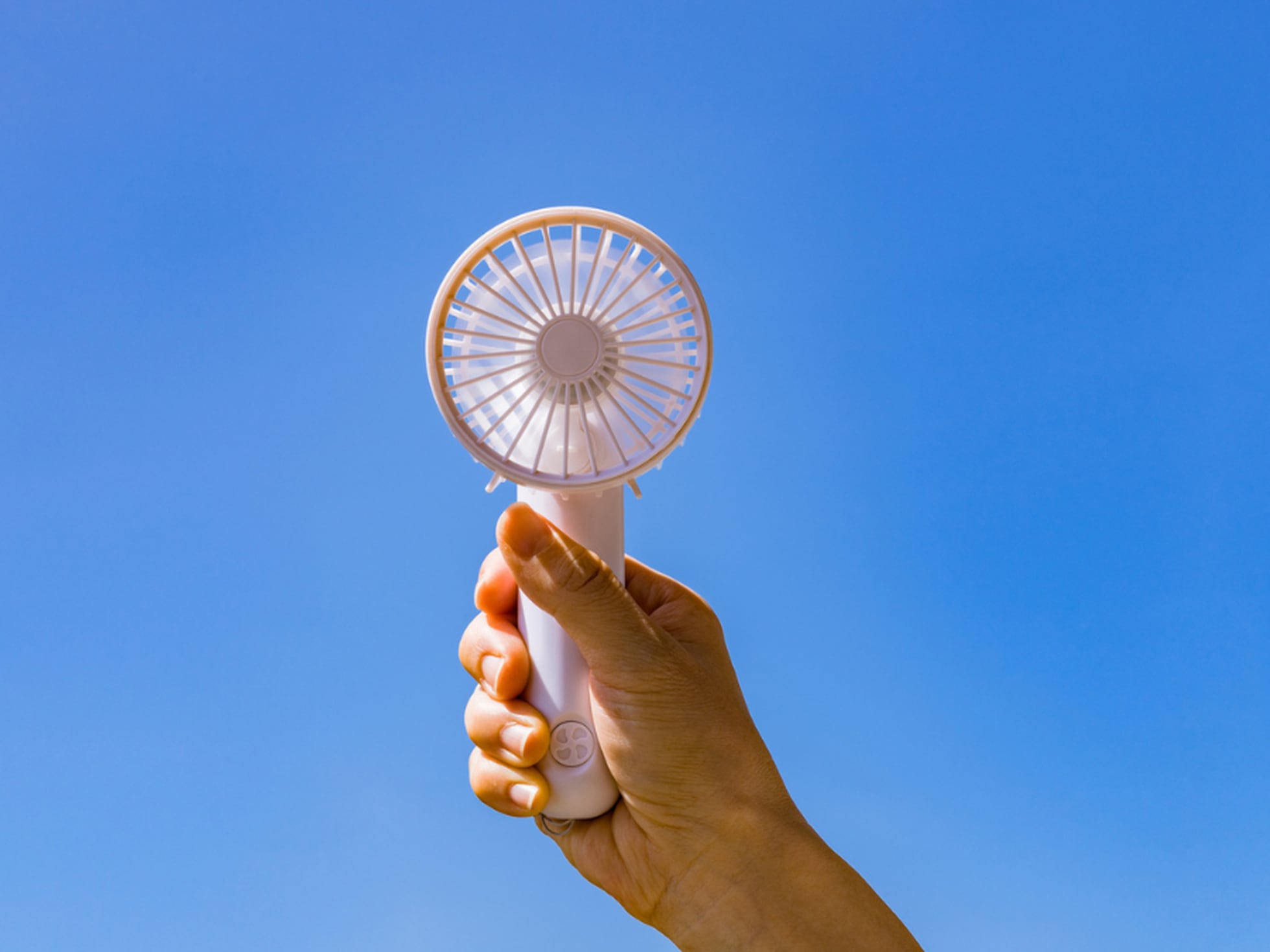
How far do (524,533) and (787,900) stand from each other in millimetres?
1232

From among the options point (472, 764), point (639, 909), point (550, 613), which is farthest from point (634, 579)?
point (639, 909)

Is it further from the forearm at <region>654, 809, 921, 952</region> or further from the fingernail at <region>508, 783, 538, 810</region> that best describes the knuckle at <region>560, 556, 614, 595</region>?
the forearm at <region>654, 809, 921, 952</region>

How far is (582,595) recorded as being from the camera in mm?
2633

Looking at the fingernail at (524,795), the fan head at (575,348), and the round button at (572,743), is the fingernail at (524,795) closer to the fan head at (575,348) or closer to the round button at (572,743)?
the round button at (572,743)

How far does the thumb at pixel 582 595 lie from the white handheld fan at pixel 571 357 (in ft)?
0.44

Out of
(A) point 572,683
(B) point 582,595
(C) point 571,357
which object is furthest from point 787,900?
(C) point 571,357

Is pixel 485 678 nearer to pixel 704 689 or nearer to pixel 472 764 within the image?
pixel 472 764

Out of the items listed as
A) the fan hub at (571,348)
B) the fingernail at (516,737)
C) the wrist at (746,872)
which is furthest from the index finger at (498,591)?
the wrist at (746,872)

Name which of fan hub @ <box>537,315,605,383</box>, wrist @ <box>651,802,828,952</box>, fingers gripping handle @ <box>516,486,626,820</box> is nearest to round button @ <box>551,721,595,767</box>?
fingers gripping handle @ <box>516,486,626,820</box>

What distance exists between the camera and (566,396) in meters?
2.57

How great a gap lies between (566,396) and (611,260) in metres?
0.37

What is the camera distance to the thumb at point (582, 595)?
103 inches

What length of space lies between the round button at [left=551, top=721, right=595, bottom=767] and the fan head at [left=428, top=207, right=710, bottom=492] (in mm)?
722

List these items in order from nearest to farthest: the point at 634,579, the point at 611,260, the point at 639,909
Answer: the point at 611,260 → the point at 639,909 → the point at 634,579
